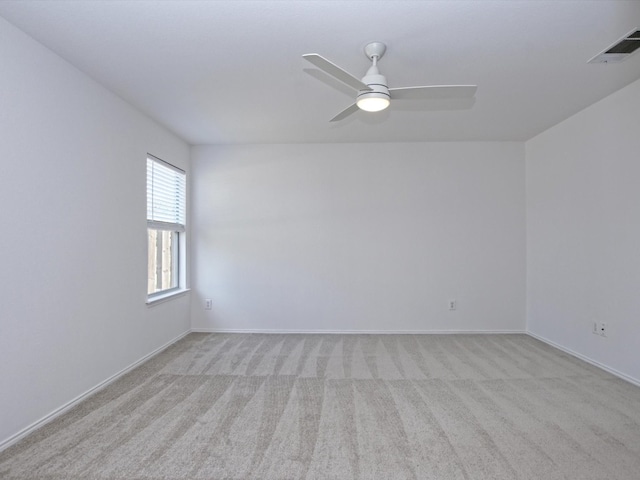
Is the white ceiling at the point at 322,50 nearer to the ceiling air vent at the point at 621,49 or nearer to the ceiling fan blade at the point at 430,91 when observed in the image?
the ceiling air vent at the point at 621,49

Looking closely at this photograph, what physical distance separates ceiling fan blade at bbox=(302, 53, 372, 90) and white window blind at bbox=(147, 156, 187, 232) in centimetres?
263

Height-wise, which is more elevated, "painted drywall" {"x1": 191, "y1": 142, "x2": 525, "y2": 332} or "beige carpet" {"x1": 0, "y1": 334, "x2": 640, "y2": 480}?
"painted drywall" {"x1": 191, "y1": 142, "x2": 525, "y2": 332}

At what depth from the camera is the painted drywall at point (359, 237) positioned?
496 cm

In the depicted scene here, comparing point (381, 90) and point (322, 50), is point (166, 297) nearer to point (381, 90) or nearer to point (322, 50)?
point (322, 50)

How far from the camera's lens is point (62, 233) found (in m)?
2.69

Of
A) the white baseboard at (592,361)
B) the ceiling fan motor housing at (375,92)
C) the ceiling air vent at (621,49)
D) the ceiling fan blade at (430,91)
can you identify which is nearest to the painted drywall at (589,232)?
the white baseboard at (592,361)

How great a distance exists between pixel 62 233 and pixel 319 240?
2.97 m

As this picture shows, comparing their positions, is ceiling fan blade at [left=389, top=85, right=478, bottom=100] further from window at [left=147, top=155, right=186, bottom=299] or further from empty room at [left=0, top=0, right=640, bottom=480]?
window at [left=147, top=155, right=186, bottom=299]

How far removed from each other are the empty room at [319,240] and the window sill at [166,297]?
5 centimetres

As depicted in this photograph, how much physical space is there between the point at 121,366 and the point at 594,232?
181 inches

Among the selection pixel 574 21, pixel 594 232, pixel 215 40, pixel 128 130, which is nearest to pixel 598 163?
pixel 594 232

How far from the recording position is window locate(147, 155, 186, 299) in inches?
162

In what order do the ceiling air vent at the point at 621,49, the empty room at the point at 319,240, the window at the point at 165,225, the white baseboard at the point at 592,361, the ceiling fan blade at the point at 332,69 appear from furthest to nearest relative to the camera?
the window at the point at 165,225
the white baseboard at the point at 592,361
the ceiling air vent at the point at 621,49
the empty room at the point at 319,240
the ceiling fan blade at the point at 332,69

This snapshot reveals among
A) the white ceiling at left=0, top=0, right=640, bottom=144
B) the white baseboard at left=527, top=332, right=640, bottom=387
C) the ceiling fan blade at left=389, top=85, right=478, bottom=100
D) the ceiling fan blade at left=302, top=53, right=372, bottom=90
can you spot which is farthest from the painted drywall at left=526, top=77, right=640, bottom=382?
the ceiling fan blade at left=302, top=53, right=372, bottom=90
